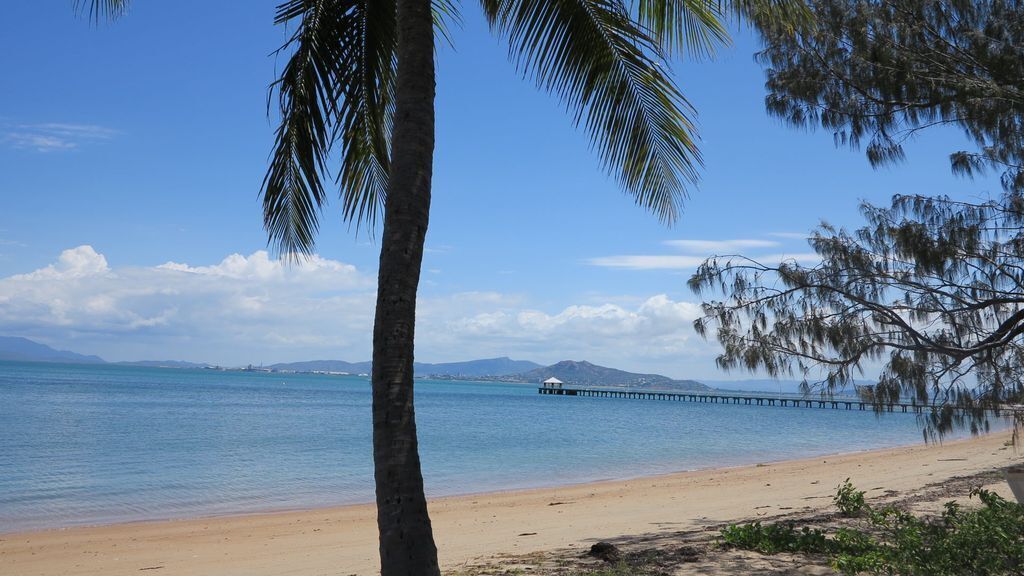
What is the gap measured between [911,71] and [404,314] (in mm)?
5649

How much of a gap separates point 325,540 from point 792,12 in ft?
30.2

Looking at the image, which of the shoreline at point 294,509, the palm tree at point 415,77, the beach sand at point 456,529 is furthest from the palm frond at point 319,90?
the shoreline at point 294,509

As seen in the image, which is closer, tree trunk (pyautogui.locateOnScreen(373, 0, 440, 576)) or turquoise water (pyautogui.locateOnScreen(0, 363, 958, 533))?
tree trunk (pyautogui.locateOnScreen(373, 0, 440, 576))

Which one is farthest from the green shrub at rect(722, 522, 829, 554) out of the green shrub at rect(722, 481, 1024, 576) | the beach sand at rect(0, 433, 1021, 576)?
the beach sand at rect(0, 433, 1021, 576)

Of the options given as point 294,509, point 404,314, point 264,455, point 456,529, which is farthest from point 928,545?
point 264,455

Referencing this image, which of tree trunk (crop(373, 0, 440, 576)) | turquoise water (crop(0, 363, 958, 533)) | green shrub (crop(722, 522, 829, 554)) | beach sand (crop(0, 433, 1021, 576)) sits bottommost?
turquoise water (crop(0, 363, 958, 533))

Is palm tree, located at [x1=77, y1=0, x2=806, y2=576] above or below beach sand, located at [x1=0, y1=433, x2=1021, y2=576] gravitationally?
above

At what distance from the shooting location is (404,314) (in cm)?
414

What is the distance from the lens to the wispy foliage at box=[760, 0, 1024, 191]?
6773mm

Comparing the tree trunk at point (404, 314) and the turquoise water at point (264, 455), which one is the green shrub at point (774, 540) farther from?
the turquoise water at point (264, 455)

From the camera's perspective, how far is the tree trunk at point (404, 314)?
155 inches

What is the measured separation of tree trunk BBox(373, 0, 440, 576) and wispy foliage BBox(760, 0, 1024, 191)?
14.0 ft

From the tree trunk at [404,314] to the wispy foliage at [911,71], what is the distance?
4265 mm

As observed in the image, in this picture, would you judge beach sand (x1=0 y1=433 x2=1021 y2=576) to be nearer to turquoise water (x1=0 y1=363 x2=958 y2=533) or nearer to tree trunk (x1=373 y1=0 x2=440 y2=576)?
turquoise water (x1=0 y1=363 x2=958 y2=533)
